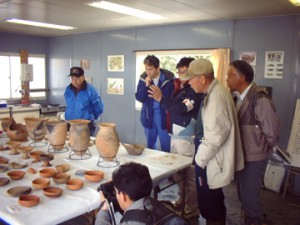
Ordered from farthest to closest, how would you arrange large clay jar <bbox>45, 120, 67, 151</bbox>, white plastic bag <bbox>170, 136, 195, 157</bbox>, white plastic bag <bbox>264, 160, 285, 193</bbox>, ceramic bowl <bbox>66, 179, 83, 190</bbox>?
white plastic bag <bbox>264, 160, 285, 193</bbox>
white plastic bag <bbox>170, 136, 195, 157</bbox>
large clay jar <bbox>45, 120, 67, 151</bbox>
ceramic bowl <bbox>66, 179, 83, 190</bbox>

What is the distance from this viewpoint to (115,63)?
Result: 5664mm

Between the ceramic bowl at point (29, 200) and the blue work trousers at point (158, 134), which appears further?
the blue work trousers at point (158, 134)

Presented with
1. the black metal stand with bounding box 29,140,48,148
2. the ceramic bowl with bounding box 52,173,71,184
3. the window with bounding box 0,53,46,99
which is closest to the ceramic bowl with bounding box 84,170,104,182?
the ceramic bowl with bounding box 52,173,71,184

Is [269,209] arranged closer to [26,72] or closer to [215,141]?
[215,141]

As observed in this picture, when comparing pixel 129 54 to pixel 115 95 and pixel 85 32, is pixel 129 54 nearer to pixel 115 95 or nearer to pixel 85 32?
pixel 115 95

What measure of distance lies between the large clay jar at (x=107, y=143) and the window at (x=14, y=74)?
4.99m

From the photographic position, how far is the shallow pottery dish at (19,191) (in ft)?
5.85

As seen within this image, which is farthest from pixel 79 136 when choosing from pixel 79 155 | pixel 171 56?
pixel 171 56

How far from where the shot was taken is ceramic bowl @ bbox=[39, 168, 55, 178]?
207 centimetres

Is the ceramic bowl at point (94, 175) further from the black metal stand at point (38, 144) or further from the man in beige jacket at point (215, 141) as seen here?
the black metal stand at point (38, 144)

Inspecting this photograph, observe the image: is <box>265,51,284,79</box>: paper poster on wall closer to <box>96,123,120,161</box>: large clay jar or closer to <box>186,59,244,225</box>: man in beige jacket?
<box>186,59,244,225</box>: man in beige jacket

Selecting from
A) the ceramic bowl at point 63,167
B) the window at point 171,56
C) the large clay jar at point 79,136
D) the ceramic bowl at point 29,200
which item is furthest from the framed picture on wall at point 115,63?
the ceramic bowl at point 29,200

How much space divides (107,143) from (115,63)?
3.52m

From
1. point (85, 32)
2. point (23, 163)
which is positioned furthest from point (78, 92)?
point (85, 32)
